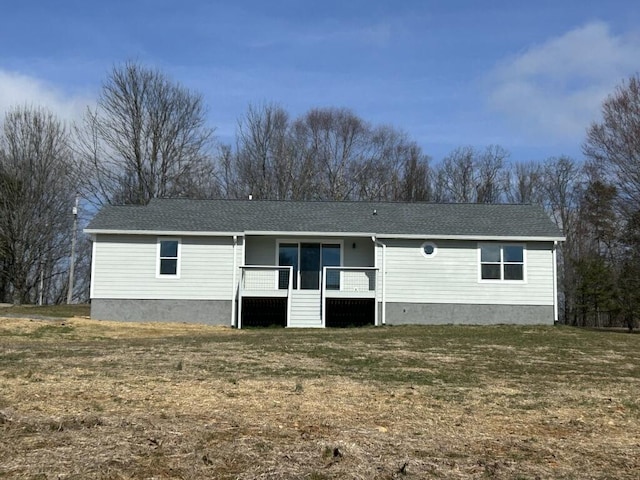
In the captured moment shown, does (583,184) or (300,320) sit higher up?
(583,184)

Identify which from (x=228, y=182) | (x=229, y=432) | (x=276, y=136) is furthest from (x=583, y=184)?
(x=229, y=432)

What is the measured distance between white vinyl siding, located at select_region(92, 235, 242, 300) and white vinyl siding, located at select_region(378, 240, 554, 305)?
5086mm

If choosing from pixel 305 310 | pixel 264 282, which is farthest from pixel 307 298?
pixel 264 282

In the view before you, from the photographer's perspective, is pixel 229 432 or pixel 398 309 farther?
pixel 398 309

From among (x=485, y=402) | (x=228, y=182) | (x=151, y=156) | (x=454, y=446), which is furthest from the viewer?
(x=228, y=182)

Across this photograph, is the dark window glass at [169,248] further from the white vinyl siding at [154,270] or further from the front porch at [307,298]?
the front porch at [307,298]

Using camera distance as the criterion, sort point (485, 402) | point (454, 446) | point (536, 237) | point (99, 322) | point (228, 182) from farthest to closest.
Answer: point (228, 182), point (536, 237), point (99, 322), point (485, 402), point (454, 446)

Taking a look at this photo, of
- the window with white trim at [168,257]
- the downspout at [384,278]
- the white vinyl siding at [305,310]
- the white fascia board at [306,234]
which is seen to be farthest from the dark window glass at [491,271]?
the window with white trim at [168,257]

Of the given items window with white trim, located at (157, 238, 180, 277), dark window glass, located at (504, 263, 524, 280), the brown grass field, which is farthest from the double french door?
the brown grass field

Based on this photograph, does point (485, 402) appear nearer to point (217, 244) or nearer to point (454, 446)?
point (454, 446)

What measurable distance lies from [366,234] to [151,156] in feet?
65.3

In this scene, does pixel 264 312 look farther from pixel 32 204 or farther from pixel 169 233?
pixel 32 204

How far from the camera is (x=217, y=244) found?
20.1 meters

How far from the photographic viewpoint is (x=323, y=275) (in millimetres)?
19281
